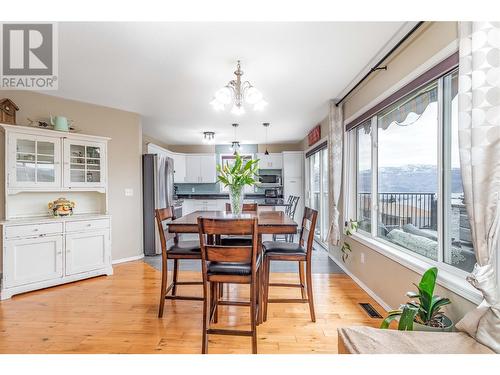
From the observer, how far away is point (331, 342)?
2035 millimetres

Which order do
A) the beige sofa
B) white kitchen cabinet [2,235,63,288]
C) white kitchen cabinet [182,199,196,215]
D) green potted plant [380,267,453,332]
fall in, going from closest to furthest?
the beige sofa, green potted plant [380,267,453,332], white kitchen cabinet [2,235,63,288], white kitchen cabinet [182,199,196,215]

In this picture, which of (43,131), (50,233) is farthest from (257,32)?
(50,233)

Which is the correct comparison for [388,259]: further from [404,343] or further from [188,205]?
[188,205]

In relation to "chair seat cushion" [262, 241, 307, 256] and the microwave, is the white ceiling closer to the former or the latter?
"chair seat cushion" [262, 241, 307, 256]

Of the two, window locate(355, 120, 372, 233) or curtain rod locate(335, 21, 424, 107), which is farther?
window locate(355, 120, 372, 233)

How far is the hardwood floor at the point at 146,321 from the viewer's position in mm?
2000

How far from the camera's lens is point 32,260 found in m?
3.07

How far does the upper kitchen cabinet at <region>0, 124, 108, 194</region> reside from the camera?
3.15 metres

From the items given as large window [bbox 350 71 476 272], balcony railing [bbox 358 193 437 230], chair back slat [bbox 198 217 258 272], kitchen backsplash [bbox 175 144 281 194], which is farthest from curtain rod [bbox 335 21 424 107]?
kitchen backsplash [bbox 175 144 281 194]

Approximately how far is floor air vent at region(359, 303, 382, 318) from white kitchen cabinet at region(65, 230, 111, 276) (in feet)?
10.8

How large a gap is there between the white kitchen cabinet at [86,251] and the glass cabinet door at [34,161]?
78 cm

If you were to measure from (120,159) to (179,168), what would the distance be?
10.1ft

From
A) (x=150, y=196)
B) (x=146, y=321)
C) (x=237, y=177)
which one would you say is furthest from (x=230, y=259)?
(x=150, y=196)
